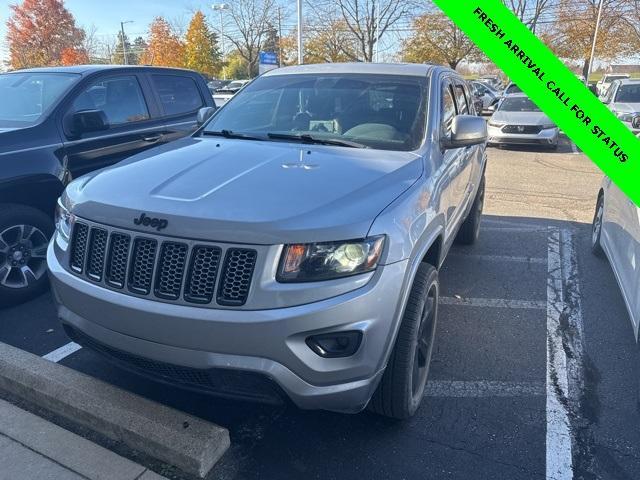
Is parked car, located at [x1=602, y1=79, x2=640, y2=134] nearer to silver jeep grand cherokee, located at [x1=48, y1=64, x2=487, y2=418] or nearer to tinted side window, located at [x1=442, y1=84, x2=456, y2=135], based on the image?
tinted side window, located at [x1=442, y1=84, x2=456, y2=135]

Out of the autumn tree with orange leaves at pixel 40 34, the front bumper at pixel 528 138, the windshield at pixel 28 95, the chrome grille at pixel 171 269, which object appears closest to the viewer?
the chrome grille at pixel 171 269

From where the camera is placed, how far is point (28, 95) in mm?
4602

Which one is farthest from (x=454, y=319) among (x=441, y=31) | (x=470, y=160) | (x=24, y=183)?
(x=441, y=31)

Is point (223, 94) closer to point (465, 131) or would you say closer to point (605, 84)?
point (465, 131)

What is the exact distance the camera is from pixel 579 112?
2.05 m

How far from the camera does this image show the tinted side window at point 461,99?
444 centimetres

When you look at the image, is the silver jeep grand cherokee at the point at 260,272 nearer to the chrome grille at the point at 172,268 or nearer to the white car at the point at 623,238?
the chrome grille at the point at 172,268

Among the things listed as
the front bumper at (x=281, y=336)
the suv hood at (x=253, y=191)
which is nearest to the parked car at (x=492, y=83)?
the suv hood at (x=253, y=191)

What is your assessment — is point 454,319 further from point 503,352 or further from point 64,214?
point 64,214

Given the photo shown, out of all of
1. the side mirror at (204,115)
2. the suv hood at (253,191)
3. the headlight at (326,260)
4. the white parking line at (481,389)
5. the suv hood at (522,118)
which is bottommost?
the white parking line at (481,389)

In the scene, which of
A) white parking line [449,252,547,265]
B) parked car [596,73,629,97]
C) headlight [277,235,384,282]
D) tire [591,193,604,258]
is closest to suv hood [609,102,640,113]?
tire [591,193,604,258]

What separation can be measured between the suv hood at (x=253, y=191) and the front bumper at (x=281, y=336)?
0.97 feet

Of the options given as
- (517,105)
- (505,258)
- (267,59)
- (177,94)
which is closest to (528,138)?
(517,105)

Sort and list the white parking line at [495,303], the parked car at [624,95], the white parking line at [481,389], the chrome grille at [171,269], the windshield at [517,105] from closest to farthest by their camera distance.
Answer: the chrome grille at [171,269] < the white parking line at [481,389] < the white parking line at [495,303] < the parked car at [624,95] < the windshield at [517,105]
